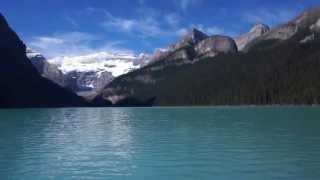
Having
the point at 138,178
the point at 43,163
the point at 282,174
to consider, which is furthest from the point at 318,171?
the point at 43,163

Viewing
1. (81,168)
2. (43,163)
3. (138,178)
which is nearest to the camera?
(138,178)

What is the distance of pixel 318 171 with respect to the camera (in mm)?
35844

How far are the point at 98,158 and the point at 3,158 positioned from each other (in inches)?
301

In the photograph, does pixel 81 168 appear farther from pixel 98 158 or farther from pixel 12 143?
pixel 12 143

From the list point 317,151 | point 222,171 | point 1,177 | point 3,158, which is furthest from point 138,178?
point 317,151

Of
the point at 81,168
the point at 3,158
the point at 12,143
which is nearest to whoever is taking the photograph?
the point at 81,168

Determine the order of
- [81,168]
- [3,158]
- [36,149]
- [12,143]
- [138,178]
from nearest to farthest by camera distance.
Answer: [138,178]
[81,168]
[3,158]
[36,149]
[12,143]

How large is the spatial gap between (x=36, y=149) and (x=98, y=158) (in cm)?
1090

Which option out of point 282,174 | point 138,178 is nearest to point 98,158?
point 138,178

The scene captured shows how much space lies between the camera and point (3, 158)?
45.1 meters

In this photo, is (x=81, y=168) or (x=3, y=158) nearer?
(x=81, y=168)

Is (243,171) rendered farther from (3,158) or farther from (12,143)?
(12,143)

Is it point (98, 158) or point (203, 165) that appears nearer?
point (203, 165)

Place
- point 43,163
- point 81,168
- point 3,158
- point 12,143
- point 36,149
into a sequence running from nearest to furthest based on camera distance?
point 81,168 → point 43,163 → point 3,158 → point 36,149 → point 12,143
